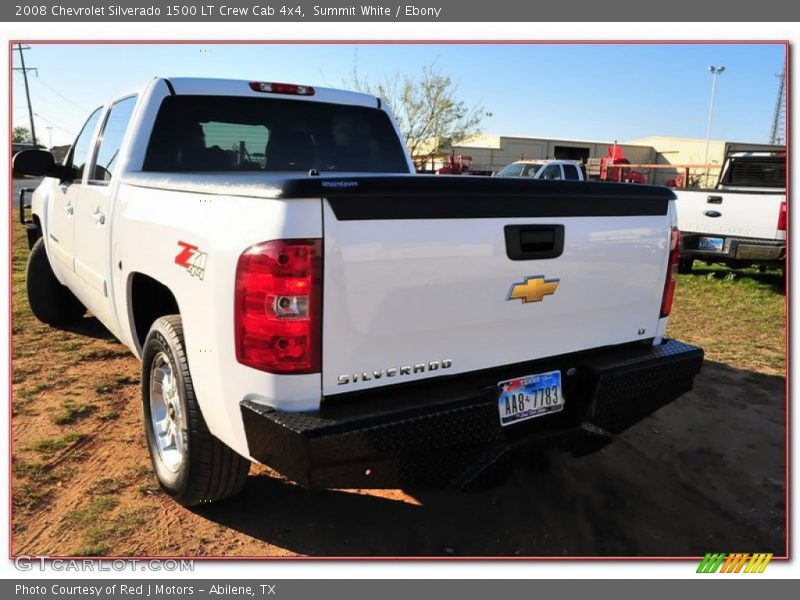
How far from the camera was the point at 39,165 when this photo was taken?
14.5ft

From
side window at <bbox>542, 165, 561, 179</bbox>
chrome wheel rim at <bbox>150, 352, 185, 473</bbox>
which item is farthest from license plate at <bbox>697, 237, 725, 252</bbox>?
side window at <bbox>542, 165, 561, 179</bbox>

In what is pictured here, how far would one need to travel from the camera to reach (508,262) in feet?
8.33

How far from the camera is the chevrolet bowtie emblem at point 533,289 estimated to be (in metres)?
2.60

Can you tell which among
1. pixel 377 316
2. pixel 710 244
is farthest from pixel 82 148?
pixel 710 244

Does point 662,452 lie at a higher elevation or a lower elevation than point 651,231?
lower

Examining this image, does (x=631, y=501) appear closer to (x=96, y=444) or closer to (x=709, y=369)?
(x=709, y=369)

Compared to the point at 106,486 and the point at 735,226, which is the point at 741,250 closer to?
the point at 735,226

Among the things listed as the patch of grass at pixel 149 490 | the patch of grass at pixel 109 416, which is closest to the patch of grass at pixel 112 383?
the patch of grass at pixel 109 416

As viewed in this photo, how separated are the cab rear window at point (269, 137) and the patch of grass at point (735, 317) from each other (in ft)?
12.0

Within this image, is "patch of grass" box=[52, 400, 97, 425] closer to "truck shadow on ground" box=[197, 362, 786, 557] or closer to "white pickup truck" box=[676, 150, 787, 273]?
"truck shadow on ground" box=[197, 362, 786, 557]

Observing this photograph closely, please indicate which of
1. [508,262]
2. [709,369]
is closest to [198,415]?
[508,262]

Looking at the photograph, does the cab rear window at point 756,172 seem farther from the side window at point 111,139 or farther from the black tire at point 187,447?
the black tire at point 187,447

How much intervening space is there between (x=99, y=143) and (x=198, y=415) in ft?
8.29

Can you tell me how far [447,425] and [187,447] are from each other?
45.7 inches
